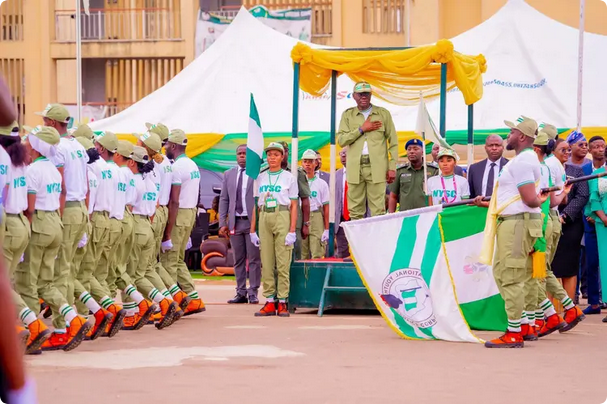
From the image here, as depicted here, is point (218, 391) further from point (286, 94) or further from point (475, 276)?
point (286, 94)

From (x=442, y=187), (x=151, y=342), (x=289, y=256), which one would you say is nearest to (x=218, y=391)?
(x=151, y=342)

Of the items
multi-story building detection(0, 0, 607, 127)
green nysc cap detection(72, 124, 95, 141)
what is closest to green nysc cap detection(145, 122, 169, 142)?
green nysc cap detection(72, 124, 95, 141)

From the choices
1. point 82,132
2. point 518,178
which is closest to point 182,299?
point 82,132

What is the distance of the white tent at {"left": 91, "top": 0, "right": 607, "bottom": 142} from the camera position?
20.3 m

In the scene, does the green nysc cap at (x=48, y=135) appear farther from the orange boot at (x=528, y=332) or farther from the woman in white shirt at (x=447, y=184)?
the woman in white shirt at (x=447, y=184)

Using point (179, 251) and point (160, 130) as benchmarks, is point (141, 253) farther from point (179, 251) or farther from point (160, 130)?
point (160, 130)

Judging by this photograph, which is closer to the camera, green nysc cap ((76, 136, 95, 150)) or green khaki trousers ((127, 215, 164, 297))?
green nysc cap ((76, 136, 95, 150))

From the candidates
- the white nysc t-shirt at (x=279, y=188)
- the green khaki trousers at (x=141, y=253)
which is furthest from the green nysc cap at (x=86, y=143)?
the white nysc t-shirt at (x=279, y=188)

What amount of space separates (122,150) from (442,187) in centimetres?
427

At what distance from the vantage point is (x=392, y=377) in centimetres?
826

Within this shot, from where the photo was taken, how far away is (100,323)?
35.2ft

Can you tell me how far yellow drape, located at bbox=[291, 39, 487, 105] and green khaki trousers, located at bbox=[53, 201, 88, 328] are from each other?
4.62m

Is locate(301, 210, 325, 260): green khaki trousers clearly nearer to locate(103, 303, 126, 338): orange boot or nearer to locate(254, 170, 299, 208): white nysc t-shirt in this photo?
locate(254, 170, 299, 208): white nysc t-shirt

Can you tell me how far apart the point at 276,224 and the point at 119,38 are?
24497 mm
